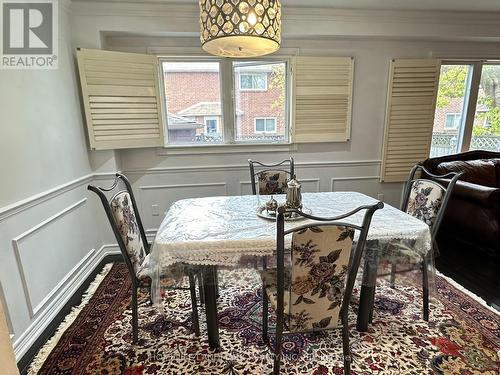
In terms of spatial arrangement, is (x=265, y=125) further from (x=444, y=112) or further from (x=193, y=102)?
(x=444, y=112)

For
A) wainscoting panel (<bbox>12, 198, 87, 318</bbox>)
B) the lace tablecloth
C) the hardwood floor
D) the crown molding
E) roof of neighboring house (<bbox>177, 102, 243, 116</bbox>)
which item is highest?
the crown molding

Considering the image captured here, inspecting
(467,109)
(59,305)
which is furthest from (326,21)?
(59,305)

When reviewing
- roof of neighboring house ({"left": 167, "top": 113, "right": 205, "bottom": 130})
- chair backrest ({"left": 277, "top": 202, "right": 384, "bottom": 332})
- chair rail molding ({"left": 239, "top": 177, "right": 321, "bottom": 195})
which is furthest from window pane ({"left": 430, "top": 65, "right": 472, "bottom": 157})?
chair backrest ({"left": 277, "top": 202, "right": 384, "bottom": 332})

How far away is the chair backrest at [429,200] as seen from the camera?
180 centimetres

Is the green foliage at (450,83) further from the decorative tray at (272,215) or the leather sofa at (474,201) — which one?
the decorative tray at (272,215)

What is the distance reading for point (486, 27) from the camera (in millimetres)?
3074

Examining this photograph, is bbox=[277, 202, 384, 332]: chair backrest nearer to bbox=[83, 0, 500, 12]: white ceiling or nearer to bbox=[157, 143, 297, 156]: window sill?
bbox=[157, 143, 297, 156]: window sill

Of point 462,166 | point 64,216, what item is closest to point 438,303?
point 462,166

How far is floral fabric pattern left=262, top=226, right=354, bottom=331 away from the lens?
1202mm

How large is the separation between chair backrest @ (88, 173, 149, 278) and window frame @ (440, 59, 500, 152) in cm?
378

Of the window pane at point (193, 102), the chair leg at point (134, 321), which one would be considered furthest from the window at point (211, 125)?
the chair leg at point (134, 321)

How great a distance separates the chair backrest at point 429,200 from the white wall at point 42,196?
2.60 metres

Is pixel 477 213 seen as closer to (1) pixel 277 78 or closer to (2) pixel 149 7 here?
(1) pixel 277 78

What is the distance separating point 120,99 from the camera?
2752 mm
